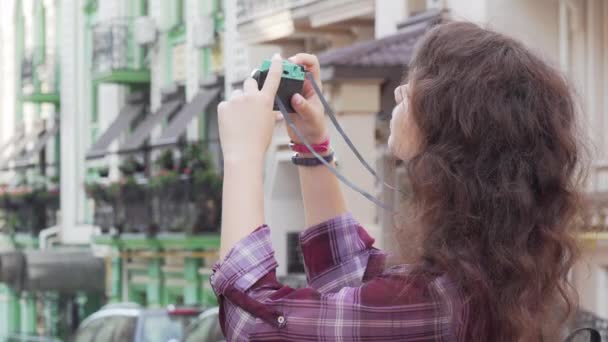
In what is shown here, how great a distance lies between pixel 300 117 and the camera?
3438mm

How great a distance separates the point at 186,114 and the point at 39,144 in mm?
11670

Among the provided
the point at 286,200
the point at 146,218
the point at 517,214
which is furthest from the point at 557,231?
the point at 146,218

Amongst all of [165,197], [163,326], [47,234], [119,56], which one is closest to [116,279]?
[119,56]

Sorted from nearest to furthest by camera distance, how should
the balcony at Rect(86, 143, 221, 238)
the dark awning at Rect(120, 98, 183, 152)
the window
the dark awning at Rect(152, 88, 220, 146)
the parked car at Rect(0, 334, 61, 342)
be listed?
the window → the balcony at Rect(86, 143, 221, 238) → the dark awning at Rect(152, 88, 220, 146) → the dark awning at Rect(120, 98, 183, 152) → the parked car at Rect(0, 334, 61, 342)

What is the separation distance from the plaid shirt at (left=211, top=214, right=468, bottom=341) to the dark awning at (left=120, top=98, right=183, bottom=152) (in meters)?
27.2

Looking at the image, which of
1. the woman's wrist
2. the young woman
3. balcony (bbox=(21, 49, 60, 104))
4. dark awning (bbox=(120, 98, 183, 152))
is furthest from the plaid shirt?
balcony (bbox=(21, 49, 60, 104))

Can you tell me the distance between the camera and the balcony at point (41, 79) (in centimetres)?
3750

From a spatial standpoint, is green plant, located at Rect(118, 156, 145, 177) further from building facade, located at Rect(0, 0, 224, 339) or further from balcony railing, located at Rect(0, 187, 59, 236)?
balcony railing, located at Rect(0, 187, 59, 236)

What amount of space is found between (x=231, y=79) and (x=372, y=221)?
9.15 metres

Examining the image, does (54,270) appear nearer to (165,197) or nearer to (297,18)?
(165,197)

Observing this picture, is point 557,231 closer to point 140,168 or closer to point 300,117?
point 300,117

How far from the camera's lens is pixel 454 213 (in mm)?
2920

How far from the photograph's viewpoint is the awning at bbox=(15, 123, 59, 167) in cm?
3844

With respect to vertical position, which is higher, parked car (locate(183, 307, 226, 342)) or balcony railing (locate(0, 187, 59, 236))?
parked car (locate(183, 307, 226, 342))
